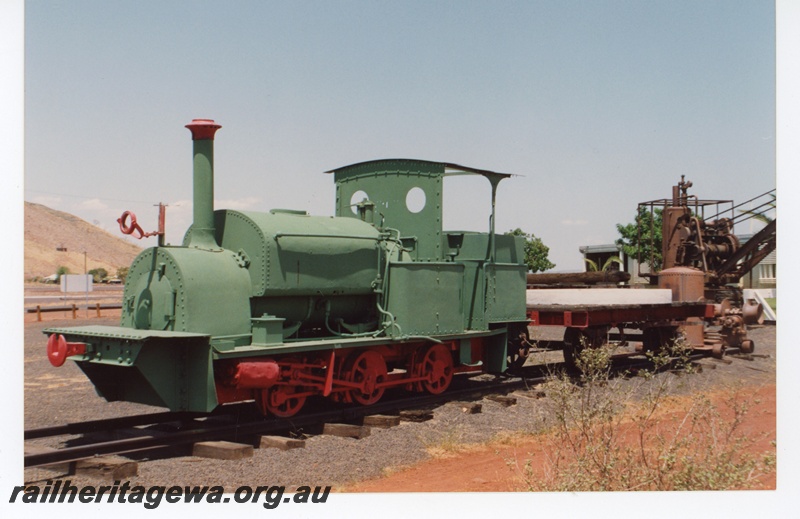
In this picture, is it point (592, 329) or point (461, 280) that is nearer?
point (461, 280)

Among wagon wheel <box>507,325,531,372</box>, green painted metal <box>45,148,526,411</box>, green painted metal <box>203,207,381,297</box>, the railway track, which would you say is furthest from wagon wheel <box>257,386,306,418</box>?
wagon wheel <box>507,325,531,372</box>

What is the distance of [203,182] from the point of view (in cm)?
838

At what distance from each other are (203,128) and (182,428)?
3.33m

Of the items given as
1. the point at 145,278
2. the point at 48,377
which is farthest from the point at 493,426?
the point at 48,377

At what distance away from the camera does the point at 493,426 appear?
925 cm

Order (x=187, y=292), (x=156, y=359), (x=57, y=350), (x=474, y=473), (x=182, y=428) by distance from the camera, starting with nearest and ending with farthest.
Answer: (x=474, y=473) → (x=57, y=350) → (x=156, y=359) → (x=187, y=292) → (x=182, y=428)

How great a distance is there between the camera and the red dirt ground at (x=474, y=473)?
6.76 metres

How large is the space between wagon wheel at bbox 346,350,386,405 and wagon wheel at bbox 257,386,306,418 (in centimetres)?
84

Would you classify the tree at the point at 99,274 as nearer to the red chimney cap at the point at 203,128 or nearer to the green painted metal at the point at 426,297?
the green painted metal at the point at 426,297

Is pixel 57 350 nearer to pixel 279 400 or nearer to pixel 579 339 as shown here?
pixel 279 400

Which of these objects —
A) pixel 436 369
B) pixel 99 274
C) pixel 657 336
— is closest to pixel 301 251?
pixel 436 369

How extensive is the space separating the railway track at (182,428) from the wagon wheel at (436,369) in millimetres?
307
